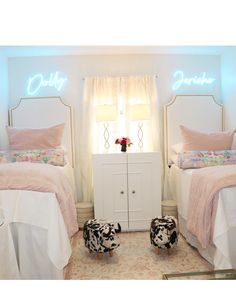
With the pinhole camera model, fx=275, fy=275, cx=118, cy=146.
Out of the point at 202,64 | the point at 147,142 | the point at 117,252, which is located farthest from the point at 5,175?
the point at 202,64

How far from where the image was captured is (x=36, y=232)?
1534mm

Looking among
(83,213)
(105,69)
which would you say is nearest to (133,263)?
(83,213)

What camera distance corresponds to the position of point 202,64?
2.50m

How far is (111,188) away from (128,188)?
0.16 m

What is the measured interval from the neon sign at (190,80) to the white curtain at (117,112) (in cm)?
22

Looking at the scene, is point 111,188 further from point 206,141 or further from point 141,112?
point 206,141

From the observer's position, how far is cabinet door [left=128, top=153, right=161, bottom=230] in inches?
101

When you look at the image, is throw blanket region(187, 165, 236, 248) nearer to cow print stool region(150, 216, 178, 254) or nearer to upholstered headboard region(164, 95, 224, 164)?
cow print stool region(150, 216, 178, 254)

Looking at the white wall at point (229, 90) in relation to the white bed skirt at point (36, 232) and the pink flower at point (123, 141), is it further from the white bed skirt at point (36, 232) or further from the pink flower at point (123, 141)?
the white bed skirt at point (36, 232)

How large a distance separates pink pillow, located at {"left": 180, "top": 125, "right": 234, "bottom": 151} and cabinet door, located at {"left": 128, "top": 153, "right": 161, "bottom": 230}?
324 mm

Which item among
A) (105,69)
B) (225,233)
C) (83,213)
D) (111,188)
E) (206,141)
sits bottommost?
(83,213)

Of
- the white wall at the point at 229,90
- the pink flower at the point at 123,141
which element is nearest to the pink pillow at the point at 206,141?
the white wall at the point at 229,90
